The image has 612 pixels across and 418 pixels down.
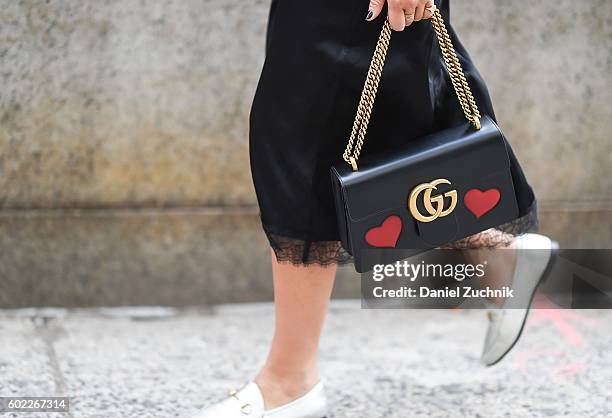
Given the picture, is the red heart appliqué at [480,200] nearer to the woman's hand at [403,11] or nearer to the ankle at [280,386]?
the woman's hand at [403,11]

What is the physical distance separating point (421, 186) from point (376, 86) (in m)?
0.23

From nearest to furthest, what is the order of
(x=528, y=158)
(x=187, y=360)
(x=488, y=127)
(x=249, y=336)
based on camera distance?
1. (x=488, y=127)
2. (x=187, y=360)
3. (x=249, y=336)
4. (x=528, y=158)

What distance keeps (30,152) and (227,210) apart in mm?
708

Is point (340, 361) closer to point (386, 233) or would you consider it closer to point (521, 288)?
point (521, 288)

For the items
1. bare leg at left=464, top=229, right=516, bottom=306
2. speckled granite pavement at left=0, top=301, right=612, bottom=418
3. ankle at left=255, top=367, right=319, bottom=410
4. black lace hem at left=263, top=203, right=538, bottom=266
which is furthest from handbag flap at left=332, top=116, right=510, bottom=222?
speckled granite pavement at left=0, top=301, right=612, bottom=418

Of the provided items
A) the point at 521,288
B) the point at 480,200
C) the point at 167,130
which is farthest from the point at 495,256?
the point at 167,130

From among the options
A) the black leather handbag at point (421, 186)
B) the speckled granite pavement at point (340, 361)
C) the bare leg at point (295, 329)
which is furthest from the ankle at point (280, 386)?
the black leather handbag at point (421, 186)

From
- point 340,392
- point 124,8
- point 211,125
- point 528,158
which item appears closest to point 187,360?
point 340,392

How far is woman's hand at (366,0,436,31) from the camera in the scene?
1.62 meters

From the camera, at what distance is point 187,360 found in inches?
97.7

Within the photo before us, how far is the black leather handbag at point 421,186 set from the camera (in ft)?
5.42

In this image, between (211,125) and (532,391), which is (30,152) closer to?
(211,125)

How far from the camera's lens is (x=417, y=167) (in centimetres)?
167

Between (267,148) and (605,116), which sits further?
(605,116)
